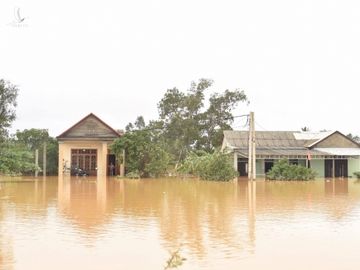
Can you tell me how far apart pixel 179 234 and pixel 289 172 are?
22.7 meters

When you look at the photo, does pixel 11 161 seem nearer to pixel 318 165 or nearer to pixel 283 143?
pixel 283 143

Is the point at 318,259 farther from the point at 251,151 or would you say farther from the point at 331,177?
the point at 331,177

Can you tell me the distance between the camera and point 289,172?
3203 cm

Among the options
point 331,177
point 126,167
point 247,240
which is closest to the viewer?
point 247,240

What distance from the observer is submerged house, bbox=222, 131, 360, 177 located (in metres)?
35.8

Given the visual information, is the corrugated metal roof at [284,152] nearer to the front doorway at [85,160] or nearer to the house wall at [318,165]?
the house wall at [318,165]

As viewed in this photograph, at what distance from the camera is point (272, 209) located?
15086 mm

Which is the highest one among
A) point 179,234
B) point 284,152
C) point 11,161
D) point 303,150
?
point 303,150

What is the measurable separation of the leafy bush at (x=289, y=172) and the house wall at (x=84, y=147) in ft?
37.3

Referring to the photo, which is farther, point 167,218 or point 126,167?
point 126,167

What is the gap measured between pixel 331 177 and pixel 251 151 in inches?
312

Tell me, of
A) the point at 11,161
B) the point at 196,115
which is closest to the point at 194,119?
the point at 196,115

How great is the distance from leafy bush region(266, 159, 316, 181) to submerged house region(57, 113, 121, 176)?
1090 centimetres

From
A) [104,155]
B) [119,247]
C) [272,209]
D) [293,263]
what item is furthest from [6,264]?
[104,155]
